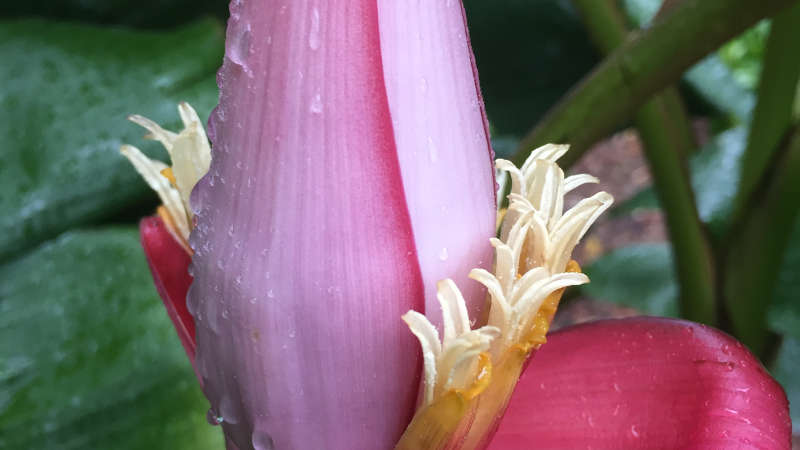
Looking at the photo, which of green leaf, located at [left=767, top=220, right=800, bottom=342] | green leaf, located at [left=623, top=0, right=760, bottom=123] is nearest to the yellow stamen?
green leaf, located at [left=767, top=220, right=800, bottom=342]

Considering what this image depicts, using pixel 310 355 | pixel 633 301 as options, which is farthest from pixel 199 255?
pixel 633 301

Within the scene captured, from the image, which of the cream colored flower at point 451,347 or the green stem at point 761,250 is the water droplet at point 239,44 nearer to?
the cream colored flower at point 451,347

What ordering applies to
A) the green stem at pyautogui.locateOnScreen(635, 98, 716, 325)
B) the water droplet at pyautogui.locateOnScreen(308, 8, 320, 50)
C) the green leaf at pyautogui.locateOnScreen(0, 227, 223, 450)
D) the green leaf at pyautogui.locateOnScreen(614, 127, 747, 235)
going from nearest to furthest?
1. the water droplet at pyautogui.locateOnScreen(308, 8, 320, 50)
2. the green leaf at pyautogui.locateOnScreen(0, 227, 223, 450)
3. the green stem at pyautogui.locateOnScreen(635, 98, 716, 325)
4. the green leaf at pyautogui.locateOnScreen(614, 127, 747, 235)

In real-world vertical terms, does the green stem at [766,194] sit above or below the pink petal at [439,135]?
below

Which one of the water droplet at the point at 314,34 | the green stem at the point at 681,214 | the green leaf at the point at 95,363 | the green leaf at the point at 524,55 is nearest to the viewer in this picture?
the water droplet at the point at 314,34

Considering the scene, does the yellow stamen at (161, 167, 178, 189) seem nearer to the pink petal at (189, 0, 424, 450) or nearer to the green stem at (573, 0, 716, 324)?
the pink petal at (189, 0, 424, 450)

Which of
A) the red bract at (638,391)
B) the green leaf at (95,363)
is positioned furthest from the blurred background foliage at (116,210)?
the red bract at (638,391)

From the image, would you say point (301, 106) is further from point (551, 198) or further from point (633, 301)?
point (633, 301)
